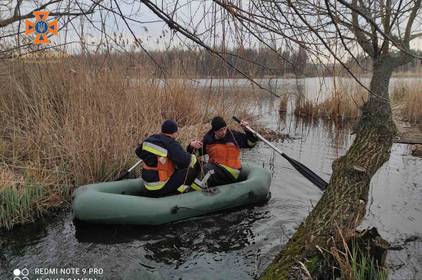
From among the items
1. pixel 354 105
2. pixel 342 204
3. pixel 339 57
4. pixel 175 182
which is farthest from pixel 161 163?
pixel 354 105

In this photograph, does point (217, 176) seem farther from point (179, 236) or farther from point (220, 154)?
point (179, 236)

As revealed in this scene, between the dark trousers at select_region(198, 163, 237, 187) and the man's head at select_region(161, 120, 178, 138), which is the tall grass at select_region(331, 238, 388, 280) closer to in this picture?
the man's head at select_region(161, 120, 178, 138)

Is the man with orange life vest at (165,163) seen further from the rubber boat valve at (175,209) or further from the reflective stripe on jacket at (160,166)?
the rubber boat valve at (175,209)

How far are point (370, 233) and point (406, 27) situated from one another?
259 centimetres

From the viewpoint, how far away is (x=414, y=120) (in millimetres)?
Answer: 10922

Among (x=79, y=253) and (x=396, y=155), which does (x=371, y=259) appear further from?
(x=396, y=155)

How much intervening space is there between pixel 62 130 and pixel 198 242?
2628 mm

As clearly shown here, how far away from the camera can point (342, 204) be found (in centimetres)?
328

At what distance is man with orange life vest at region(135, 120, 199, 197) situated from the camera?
4.44 m

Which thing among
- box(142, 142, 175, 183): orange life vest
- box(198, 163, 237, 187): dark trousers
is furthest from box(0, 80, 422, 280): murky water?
box(142, 142, 175, 183): orange life vest

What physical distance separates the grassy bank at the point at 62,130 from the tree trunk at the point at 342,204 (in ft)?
6.87

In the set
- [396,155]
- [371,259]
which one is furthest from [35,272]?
[396,155]

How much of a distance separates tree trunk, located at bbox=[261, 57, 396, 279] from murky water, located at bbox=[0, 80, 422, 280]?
2.40ft

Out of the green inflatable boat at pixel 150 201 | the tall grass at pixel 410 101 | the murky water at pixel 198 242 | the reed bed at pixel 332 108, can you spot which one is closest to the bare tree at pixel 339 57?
the murky water at pixel 198 242
